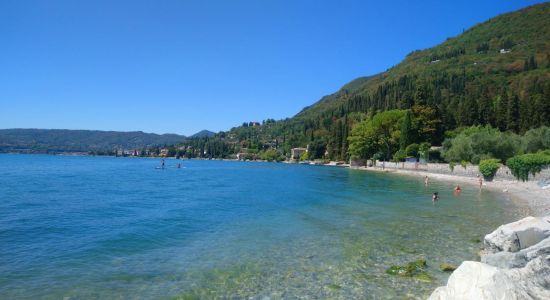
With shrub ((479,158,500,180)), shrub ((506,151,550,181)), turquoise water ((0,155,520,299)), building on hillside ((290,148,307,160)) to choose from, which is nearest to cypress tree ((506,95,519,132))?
shrub ((479,158,500,180))

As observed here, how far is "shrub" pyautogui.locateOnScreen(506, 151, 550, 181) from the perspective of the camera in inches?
1587

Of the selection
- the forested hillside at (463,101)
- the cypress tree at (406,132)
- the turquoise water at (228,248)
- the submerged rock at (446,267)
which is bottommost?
the turquoise water at (228,248)

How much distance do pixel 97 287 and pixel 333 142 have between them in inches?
4913

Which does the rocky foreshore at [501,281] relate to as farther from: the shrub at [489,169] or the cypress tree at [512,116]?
the cypress tree at [512,116]

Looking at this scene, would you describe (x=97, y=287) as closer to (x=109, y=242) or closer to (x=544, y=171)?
(x=109, y=242)

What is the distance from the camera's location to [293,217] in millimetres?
22672

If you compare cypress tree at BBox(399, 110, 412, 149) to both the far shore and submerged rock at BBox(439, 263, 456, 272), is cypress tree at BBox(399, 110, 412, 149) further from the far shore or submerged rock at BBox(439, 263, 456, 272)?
submerged rock at BBox(439, 263, 456, 272)

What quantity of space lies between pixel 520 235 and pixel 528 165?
3605cm

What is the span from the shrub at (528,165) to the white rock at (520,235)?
34468 mm

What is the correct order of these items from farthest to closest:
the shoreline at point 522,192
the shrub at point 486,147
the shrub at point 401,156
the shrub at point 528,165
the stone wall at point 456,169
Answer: the shrub at point 401,156, the shrub at point 486,147, the stone wall at point 456,169, the shrub at point 528,165, the shoreline at point 522,192

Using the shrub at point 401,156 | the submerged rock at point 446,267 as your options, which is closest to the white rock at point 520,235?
the submerged rock at point 446,267

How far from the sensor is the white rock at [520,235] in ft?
38.4

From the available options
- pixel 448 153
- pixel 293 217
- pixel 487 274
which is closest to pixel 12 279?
pixel 487 274

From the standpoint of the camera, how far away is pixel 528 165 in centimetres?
4131
